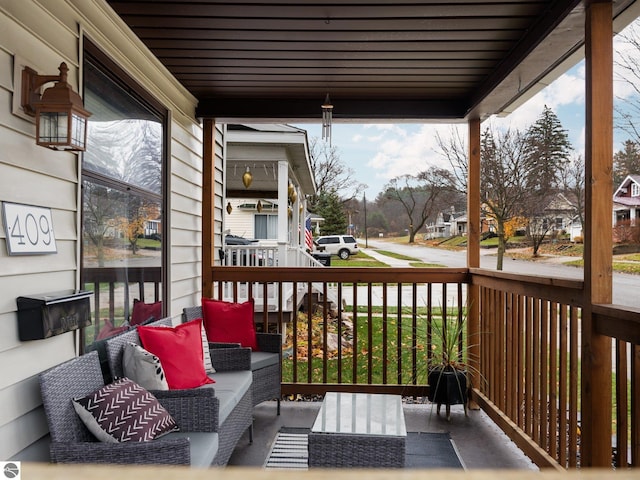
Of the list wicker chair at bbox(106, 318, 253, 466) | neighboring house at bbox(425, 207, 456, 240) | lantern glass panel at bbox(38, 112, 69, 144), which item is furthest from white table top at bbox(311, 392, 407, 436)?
neighboring house at bbox(425, 207, 456, 240)

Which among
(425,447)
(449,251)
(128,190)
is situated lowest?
(425,447)

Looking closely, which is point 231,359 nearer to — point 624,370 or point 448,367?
point 448,367

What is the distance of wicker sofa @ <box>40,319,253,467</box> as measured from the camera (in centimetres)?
201

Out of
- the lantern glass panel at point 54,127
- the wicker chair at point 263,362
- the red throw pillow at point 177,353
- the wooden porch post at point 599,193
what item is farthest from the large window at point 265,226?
the wooden porch post at point 599,193

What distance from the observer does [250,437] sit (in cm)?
360

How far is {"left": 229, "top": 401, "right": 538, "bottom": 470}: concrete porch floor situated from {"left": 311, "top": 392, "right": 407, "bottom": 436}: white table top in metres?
0.57

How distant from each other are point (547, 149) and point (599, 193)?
1.14 meters

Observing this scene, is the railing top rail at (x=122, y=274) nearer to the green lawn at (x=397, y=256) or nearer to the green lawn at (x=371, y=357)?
the green lawn at (x=371, y=357)

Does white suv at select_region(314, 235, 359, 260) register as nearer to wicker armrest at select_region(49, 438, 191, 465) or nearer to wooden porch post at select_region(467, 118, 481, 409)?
wooden porch post at select_region(467, 118, 481, 409)

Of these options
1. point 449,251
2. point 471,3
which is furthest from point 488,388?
point 471,3

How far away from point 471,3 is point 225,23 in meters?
1.37

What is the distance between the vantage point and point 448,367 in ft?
13.6

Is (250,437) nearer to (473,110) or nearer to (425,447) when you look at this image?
(425,447)

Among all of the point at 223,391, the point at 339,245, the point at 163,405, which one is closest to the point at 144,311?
the point at 223,391
